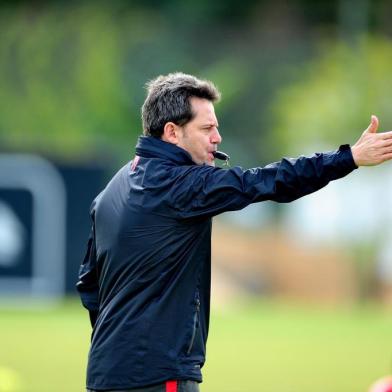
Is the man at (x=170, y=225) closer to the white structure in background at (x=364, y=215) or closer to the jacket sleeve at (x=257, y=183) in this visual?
the jacket sleeve at (x=257, y=183)

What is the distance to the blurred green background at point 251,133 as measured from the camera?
14.3 metres

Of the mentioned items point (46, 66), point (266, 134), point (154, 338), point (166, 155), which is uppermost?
point (46, 66)

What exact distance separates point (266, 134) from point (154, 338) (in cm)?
2994

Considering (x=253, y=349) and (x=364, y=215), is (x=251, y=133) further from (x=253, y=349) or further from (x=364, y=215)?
(x=253, y=349)

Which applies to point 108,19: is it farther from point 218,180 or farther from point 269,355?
point 218,180

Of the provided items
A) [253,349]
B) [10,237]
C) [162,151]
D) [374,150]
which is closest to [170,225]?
[162,151]

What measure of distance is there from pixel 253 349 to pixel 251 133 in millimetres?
22052

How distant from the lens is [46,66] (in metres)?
36.7

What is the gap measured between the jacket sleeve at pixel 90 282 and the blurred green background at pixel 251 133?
17.5 ft

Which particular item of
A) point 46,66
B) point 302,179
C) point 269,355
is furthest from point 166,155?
point 46,66

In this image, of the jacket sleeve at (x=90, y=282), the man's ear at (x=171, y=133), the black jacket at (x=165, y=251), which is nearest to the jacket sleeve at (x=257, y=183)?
the black jacket at (x=165, y=251)

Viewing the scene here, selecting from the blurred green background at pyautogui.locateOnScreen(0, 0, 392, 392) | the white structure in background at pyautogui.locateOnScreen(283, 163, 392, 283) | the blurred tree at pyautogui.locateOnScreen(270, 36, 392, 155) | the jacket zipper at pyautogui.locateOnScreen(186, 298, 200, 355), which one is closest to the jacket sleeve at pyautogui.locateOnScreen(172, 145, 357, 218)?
the jacket zipper at pyautogui.locateOnScreen(186, 298, 200, 355)

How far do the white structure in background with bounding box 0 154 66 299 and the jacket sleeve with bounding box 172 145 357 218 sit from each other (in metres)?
16.0

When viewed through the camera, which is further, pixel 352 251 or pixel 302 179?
pixel 352 251
